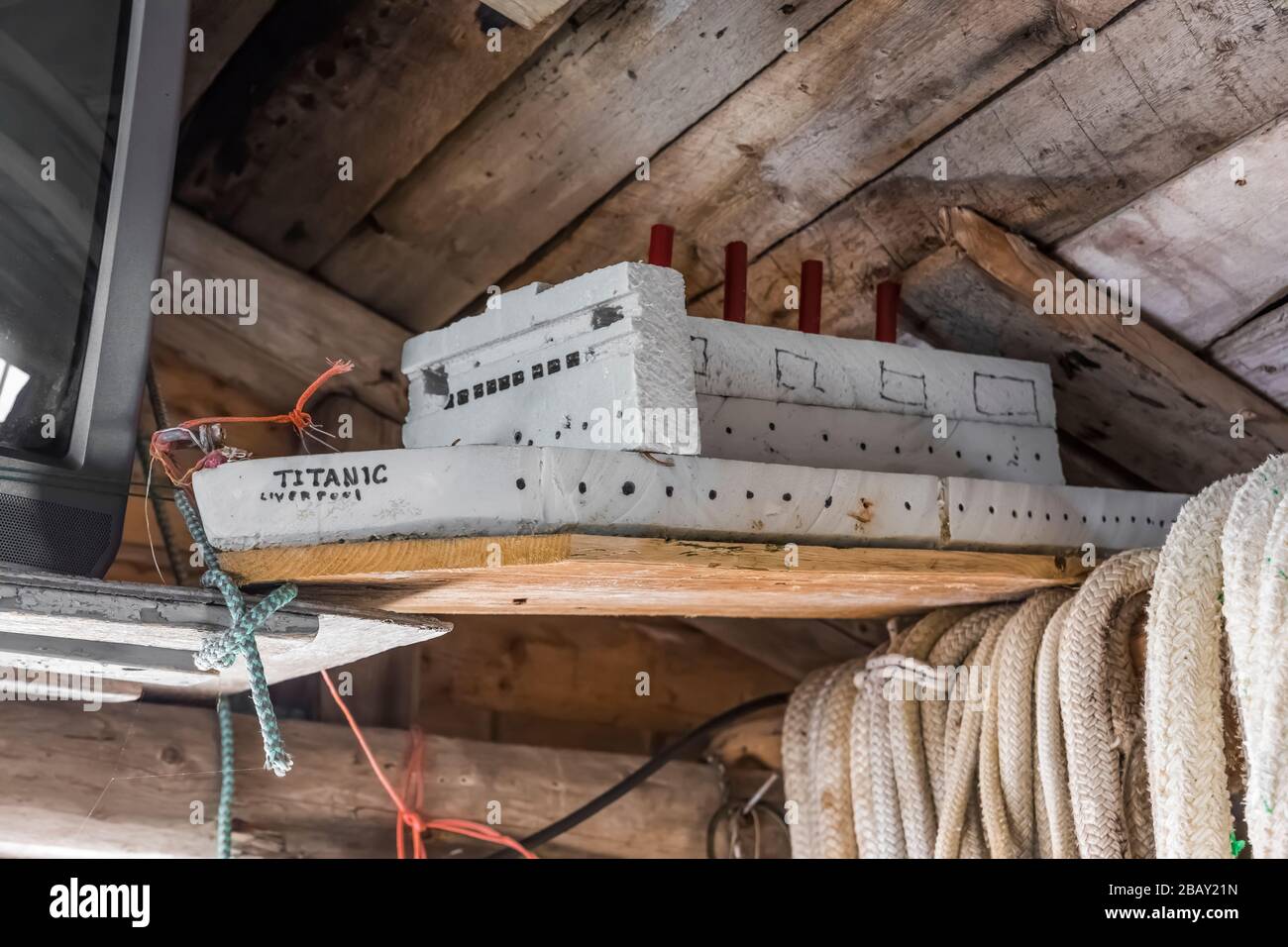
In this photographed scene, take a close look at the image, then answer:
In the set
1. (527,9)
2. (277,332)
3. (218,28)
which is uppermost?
(218,28)

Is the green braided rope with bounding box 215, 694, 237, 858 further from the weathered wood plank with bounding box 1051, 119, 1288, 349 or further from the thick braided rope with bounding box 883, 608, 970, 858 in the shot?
the weathered wood plank with bounding box 1051, 119, 1288, 349

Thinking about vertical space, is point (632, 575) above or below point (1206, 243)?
below

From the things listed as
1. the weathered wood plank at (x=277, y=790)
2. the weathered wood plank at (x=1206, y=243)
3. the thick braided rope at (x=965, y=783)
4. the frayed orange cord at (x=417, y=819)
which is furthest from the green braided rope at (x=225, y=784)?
the weathered wood plank at (x=1206, y=243)

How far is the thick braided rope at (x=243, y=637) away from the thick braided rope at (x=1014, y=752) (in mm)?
664

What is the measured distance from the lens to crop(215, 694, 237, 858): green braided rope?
150 centimetres

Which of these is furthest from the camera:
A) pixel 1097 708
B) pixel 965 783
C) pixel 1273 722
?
pixel 965 783

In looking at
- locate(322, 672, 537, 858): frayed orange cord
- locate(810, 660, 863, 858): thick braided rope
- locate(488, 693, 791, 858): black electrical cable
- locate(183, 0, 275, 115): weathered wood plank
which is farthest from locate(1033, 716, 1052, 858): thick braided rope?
locate(183, 0, 275, 115): weathered wood plank

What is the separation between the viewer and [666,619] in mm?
1995

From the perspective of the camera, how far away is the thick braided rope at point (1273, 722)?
0.97 meters

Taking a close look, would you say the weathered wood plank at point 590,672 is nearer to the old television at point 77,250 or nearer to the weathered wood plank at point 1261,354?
the old television at point 77,250

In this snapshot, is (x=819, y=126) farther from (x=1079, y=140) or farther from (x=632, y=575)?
(x=632, y=575)

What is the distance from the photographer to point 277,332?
1.68m

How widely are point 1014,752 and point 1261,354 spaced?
48 cm

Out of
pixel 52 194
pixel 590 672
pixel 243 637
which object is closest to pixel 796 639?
pixel 590 672
